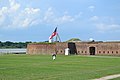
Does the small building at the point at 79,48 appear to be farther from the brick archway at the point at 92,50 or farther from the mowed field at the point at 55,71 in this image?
the mowed field at the point at 55,71

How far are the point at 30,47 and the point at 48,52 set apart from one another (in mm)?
7187

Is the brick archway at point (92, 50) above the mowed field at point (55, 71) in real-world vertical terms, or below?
above

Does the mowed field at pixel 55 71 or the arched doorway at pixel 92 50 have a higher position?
the arched doorway at pixel 92 50

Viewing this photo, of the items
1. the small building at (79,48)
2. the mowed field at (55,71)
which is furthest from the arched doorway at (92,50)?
the mowed field at (55,71)

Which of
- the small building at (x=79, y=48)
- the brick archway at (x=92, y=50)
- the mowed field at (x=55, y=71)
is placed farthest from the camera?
the brick archway at (x=92, y=50)

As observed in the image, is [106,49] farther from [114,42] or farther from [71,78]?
[71,78]

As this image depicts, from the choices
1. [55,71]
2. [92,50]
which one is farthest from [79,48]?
[55,71]

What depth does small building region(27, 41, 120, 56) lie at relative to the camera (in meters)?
80.4

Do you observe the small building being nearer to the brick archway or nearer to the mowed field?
the brick archway

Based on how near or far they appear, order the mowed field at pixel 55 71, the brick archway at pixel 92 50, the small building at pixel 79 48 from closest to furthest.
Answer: the mowed field at pixel 55 71 < the small building at pixel 79 48 < the brick archway at pixel 92 50

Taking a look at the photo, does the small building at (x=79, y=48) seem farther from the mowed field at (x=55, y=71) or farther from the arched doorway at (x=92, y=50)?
the mowed field at (x=55, y=71)

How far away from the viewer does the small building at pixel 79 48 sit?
8038 cm

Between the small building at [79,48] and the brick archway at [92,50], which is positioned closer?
the small building at [79,48]

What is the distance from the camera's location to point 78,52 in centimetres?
8644
